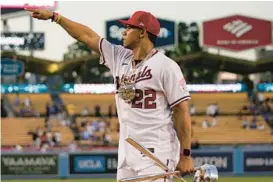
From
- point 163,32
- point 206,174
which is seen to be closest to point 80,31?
point 206,174

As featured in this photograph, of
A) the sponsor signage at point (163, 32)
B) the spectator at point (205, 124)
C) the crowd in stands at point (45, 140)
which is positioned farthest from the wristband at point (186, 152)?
the sponsor signage at point (163, 32)

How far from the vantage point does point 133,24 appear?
196 inches

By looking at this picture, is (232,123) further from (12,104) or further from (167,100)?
(167,100)

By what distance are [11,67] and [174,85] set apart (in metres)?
32.3

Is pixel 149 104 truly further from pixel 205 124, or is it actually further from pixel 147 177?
pixel 205 124

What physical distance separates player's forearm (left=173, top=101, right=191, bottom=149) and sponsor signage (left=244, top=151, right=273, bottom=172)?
617 inches

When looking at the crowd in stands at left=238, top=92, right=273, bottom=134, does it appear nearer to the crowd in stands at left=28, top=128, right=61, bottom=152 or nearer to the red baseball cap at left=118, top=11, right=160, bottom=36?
the crowd in stands at left=28, top=128, right=61, bottom=152

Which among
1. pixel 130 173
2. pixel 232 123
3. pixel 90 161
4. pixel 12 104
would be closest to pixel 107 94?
pixel 12 104

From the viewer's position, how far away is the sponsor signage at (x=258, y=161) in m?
20.2

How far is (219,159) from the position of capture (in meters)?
20.2

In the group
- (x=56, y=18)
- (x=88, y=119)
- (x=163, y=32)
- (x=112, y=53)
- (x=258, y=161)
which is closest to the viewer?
(x=112, y=53)

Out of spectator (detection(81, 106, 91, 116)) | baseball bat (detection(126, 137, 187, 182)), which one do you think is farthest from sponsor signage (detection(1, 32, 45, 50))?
baseball bat (detection(126, 137, 187, 182))

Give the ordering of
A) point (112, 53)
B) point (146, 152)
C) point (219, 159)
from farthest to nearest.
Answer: point (219, 159)
point (112, 53)
point (146, 152)

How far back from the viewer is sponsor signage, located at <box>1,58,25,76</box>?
118 feet
